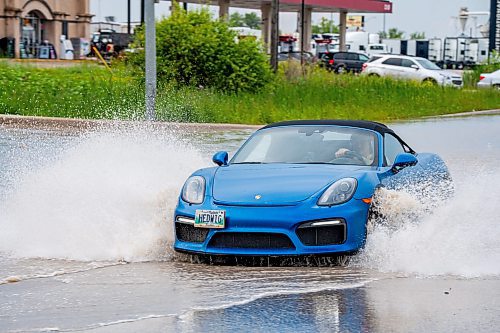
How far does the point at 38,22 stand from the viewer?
203 ft

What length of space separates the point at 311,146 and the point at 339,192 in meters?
1.46

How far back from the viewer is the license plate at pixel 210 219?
934 centimetres

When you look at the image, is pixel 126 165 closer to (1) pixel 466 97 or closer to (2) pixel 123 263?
(2) pixel 123 263

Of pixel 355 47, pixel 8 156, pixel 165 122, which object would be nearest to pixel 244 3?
pixel 355 47

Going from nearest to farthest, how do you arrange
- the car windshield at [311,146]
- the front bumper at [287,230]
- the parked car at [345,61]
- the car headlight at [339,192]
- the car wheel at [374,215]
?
the front bumper at [287,230]
the car headlight at [339,192]
the car wheel at [374,215]
the car windshield at [311,146]
the parked car at [345,61]

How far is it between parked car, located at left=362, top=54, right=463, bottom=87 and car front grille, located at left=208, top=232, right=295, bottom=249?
135ft

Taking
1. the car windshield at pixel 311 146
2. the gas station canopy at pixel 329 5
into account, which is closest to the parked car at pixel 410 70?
the gas station canopy at pixel 329 5

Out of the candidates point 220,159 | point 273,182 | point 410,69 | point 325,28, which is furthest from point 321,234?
point 325,28

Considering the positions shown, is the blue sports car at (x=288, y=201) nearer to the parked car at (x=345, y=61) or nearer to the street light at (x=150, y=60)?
the street light at (x=150, y=60)

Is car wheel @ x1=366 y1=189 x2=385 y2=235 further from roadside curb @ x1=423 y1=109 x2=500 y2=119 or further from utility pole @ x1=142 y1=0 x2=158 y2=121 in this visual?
roadside curb @ x1=423 y1=109 x2=500 y2=119

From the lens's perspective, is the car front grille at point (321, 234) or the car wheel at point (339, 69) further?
the car wheel at point (339, 69)

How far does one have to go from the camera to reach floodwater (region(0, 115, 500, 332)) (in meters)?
7.40

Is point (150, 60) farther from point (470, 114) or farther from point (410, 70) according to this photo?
point (410, 70)

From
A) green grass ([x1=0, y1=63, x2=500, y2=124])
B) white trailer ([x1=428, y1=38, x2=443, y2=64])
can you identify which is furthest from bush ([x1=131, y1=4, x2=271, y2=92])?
white trailer ([x1=428, y1=38, x2=443, y2=64])
